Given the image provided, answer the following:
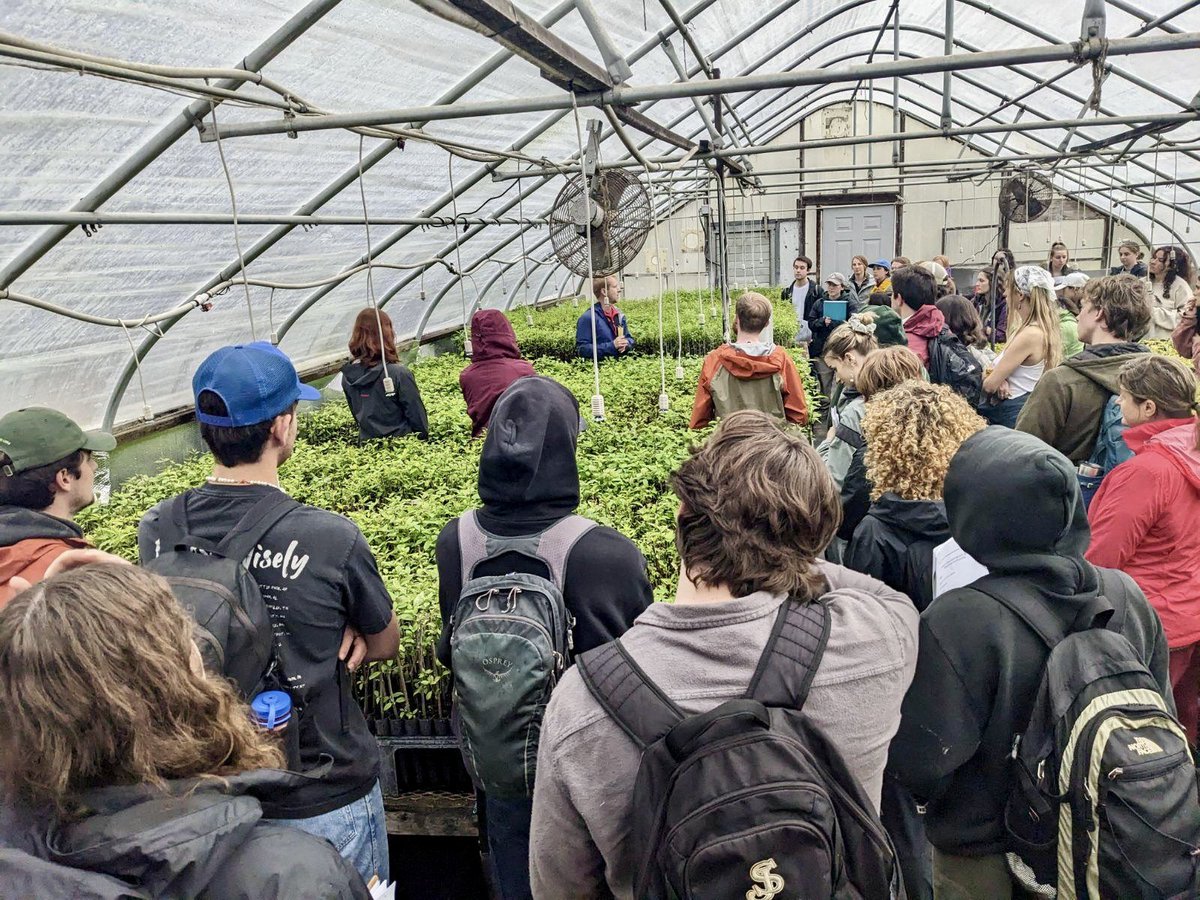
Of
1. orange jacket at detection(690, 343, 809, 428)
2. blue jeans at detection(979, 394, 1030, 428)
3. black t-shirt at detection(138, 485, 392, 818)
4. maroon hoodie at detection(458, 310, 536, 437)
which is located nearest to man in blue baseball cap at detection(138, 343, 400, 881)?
black t-shirt at detection(138, 485, 392, 818)

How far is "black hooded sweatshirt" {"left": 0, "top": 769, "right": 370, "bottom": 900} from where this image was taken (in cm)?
115

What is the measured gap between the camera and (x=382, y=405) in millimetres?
6484

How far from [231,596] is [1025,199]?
45.0 feet

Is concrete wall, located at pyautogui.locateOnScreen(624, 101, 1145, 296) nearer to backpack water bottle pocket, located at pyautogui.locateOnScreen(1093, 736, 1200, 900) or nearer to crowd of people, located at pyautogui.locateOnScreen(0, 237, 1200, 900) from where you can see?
crowd of people, located at pyautogui.locateOnScreen(0, 237, 1200, 900)

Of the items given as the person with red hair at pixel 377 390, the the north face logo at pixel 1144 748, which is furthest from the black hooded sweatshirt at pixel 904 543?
the person with red hair at pixel 377 390

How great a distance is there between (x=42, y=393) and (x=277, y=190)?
2701 millimetres

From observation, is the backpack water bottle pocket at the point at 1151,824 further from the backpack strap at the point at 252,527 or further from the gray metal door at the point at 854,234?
the gray metal door at the point at 854,234

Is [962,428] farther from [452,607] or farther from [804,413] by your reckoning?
[804,413]

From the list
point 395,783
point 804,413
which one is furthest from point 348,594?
point 804,413

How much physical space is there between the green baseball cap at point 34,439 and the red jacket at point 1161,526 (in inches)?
141

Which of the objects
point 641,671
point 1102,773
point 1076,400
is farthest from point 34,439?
point 1076,400

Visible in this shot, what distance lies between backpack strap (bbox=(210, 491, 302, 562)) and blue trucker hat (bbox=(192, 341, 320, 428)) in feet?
0.75

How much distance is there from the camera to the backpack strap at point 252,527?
82.4 inches

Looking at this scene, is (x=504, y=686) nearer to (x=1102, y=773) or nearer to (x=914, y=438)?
(x=1102, y=773)
